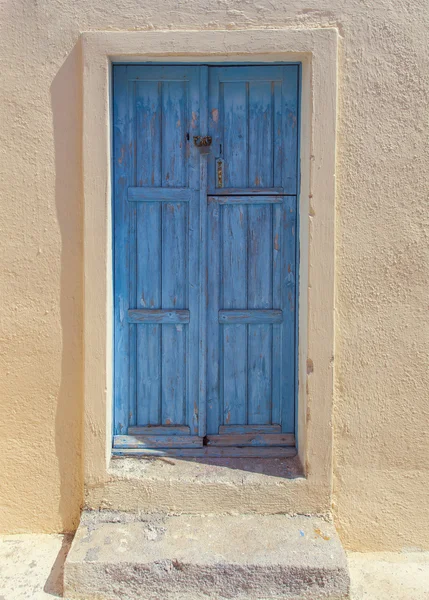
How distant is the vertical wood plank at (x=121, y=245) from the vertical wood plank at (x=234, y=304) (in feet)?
1.87

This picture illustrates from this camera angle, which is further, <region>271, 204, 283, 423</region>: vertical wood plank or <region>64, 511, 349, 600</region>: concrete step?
<region>271, 204, 283, 423</region>: vertical wood plank

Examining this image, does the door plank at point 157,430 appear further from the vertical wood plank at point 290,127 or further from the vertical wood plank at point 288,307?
the vertical wood plank at point 290,127

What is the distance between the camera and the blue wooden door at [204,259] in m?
3.28

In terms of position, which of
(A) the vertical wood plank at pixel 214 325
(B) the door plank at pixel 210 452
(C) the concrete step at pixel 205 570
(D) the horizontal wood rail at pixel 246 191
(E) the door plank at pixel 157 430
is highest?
(D) the horizontal wood rail at pixel 246 191

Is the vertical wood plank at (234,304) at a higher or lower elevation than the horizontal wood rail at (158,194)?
lower

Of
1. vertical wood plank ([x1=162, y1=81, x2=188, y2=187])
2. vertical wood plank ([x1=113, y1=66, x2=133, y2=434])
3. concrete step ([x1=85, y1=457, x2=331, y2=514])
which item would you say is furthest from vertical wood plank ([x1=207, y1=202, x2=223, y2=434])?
vertical wood plank ([x1=113, y1=66, x2=133, y2=434])

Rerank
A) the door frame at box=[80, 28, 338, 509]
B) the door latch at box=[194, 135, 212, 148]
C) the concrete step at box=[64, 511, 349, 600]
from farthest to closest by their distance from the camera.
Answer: the door latch at box=[194, 135, 212, 148]
the door frame at box=[80, 28, 338, 509]
the concrete step at box=[64, 511, 349, 600]

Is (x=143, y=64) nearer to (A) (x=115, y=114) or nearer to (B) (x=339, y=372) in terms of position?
(A) (x=115, y=114)

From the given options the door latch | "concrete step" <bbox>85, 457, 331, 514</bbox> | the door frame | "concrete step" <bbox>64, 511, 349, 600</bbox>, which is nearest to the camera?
"concrete step" <bbox>64, 511, 349, 600</bbox>

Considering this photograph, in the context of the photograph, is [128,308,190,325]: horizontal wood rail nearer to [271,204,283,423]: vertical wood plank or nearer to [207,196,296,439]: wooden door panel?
[207,196,296,439]: wooden door panel

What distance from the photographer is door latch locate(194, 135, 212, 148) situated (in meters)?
3.25

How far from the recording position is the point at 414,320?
3.14 metres

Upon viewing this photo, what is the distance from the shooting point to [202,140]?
3250mm

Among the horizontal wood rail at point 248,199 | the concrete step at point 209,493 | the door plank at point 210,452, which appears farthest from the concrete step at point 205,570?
the horizontal wood rail at point 248,199
